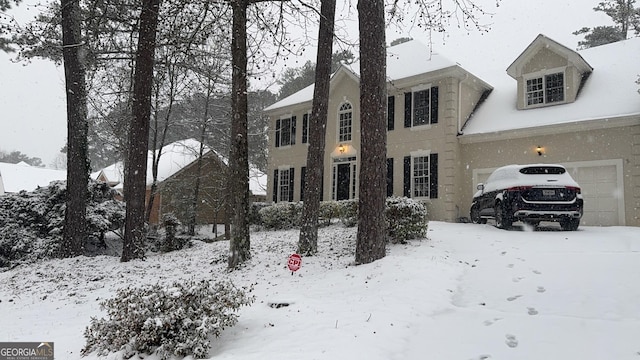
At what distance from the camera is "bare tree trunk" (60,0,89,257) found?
11406 millimetres

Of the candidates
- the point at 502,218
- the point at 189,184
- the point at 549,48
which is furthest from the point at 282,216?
the point at 549,48

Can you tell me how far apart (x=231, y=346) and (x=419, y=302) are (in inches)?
98.4

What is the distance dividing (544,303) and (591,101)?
1140cm

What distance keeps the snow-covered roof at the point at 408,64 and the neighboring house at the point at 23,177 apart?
26288mm

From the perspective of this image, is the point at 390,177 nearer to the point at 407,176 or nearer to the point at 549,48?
the point at 407,176

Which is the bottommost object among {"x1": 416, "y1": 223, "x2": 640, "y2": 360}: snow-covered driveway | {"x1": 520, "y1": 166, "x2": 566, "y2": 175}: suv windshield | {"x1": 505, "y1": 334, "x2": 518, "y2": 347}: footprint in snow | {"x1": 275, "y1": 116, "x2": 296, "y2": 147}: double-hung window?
{"x1": 505, "y1": 334, "x2": 518, "y2": 347}: footprint in snow

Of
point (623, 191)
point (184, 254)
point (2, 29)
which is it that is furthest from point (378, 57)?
point (623, 191)

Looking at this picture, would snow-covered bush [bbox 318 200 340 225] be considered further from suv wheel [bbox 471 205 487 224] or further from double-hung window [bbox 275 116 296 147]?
double-hung window [bbox 275 116 296 147]

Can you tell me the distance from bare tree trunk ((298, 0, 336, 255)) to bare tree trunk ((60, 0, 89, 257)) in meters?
6.20

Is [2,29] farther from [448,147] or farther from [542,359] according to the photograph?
[448,147]

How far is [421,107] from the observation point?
17047 millimetres

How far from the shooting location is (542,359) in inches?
164

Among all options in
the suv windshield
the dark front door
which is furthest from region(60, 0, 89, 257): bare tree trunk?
the suv windshield

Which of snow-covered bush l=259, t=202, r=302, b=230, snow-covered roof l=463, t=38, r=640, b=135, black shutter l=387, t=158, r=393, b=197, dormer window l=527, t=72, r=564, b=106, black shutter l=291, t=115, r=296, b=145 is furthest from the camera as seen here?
black shutter l=291, t=115, r=296, b=145
